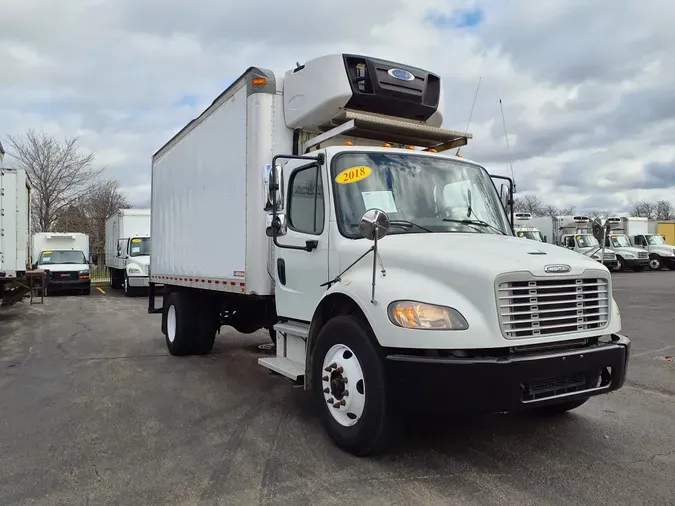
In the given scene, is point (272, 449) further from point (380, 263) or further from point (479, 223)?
point (479, 223)

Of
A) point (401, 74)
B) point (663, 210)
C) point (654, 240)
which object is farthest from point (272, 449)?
point (663, 210)

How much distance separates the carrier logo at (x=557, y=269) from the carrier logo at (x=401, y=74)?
9.15ft

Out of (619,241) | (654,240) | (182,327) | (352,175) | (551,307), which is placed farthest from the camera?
(654,240)

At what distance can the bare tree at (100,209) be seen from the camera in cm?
4791

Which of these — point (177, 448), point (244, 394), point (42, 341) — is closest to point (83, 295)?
point (42, 341)

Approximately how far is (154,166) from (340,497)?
26.9 ft

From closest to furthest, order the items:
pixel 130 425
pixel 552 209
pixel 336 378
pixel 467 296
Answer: pixel 467 296, pixel 336 378, pixel 130 425, pixel 552 209

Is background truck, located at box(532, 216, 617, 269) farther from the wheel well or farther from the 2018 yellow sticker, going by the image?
the wheel well

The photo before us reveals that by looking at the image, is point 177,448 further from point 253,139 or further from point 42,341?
point 42,341

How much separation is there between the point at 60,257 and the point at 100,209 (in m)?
29.3

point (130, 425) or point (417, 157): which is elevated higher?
point (417, 157)

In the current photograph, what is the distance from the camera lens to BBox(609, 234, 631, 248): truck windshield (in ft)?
108

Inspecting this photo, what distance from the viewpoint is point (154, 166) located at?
33.7ft

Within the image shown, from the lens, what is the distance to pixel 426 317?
Answer: 3.68 m
